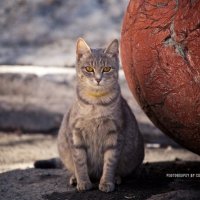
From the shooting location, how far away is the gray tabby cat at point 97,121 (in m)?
3.88

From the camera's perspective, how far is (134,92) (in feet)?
13.5

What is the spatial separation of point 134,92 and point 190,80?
600 mm

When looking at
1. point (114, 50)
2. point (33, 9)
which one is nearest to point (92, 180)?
point (114, 50)

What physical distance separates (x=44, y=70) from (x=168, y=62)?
8.89 feet

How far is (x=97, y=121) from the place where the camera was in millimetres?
3879

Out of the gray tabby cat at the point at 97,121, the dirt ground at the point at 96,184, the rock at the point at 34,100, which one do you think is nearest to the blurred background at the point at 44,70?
the rock at the point at 34,100

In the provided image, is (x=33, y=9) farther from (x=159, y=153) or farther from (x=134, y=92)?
(x=134, y=92)

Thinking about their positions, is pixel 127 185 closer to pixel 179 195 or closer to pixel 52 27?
pixel 179 195

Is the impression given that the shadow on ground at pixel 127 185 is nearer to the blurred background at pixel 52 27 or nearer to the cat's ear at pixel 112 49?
the cat's ear at pixel 112 49

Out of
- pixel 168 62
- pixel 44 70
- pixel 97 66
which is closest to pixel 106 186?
pixel 97 66

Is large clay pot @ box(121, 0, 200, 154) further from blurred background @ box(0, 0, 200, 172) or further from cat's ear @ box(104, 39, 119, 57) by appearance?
blurred background @ box(0, 0, 200, 172)

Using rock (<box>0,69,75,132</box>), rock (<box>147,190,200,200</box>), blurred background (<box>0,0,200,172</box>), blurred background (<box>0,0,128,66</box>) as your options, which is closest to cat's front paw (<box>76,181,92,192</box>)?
rock (<box>147,190,200,200</box>)

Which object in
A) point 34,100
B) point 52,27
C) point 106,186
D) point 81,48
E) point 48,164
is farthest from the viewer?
point 52,27

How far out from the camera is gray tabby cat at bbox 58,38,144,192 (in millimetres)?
3879
